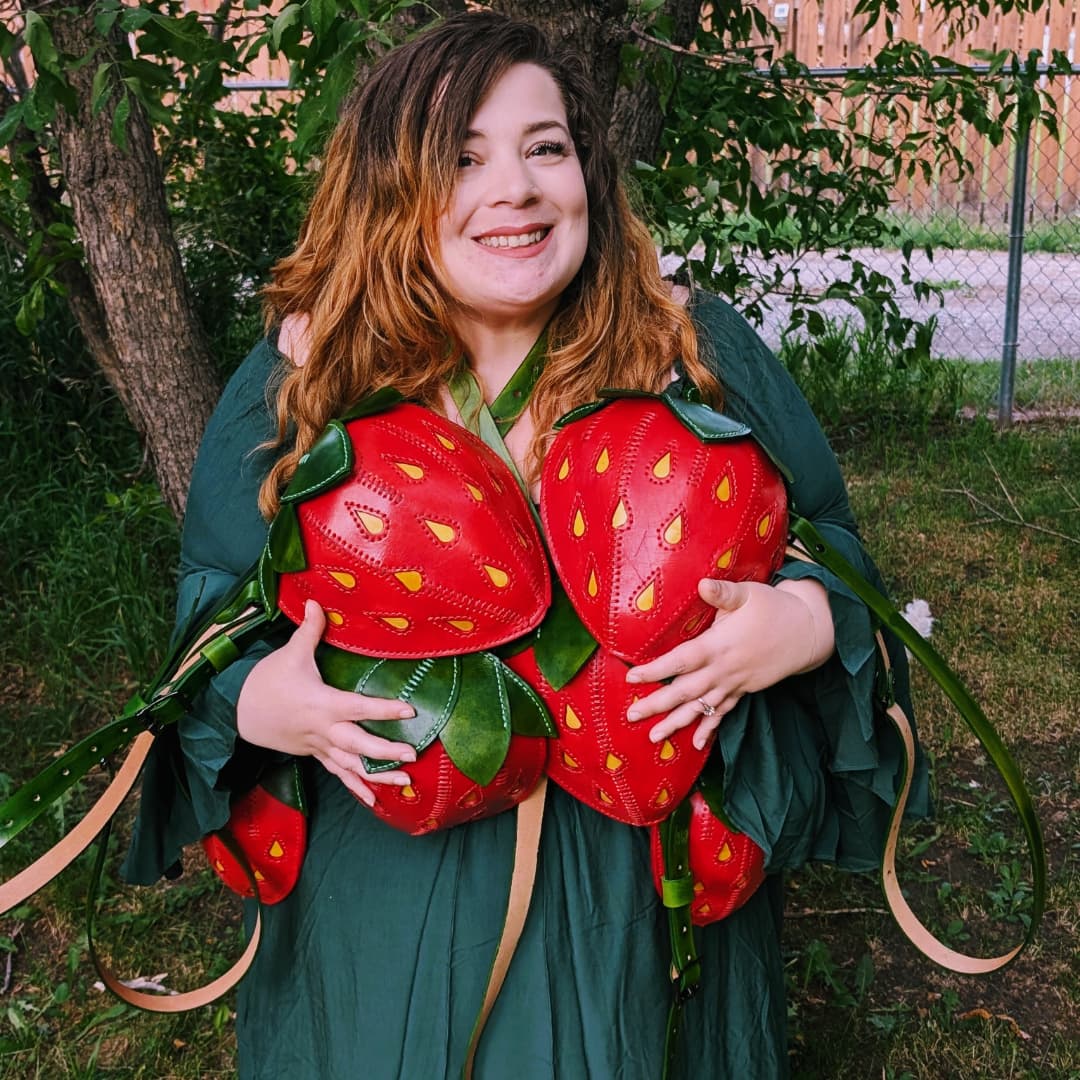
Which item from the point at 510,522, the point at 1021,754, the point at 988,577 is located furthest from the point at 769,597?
the point at 988,577

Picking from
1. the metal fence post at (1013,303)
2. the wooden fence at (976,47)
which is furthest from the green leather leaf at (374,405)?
the wooden fence at (976,47)

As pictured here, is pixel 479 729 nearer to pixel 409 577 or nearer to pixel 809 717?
pixel 409 577

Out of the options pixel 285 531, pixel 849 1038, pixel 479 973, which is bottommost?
pixel 849 1038

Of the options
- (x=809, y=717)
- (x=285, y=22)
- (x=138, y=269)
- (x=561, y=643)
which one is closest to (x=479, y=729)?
(x=561, y=643)

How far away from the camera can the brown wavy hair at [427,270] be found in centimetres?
151

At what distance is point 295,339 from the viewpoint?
1671mm

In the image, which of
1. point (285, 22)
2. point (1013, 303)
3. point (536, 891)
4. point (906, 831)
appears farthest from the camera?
point (1013, 303)

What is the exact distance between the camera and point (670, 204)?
7.93 feet

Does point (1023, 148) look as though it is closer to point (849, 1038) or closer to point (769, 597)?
point (849, 1038)

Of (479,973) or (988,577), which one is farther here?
(988,577)

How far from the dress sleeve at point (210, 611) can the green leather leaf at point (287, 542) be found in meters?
0.21

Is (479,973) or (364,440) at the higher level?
(364,440)

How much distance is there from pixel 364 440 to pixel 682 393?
0.46m

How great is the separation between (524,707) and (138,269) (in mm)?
1632
